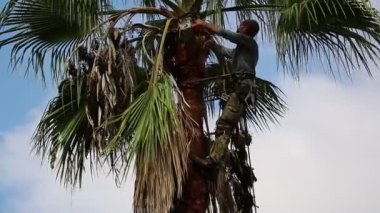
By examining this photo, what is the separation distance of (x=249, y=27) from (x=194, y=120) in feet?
3.87

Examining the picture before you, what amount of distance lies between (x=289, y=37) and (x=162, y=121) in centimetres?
207

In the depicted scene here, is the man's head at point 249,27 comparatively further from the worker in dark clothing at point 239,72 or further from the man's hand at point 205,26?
the man's hand at point 205,26

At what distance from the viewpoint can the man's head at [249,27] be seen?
9.73 meters

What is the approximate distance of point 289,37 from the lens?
33.1ft

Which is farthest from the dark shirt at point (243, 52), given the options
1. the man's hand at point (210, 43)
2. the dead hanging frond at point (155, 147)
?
the dead hanging frond at point (155, 147)

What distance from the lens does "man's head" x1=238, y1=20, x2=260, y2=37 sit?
973 centimetres

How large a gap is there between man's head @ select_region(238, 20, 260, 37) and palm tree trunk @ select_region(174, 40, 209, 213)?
1.56 ft

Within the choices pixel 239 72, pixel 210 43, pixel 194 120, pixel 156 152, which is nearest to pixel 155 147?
pixel 156 152

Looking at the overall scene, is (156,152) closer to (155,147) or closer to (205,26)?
(155,147)

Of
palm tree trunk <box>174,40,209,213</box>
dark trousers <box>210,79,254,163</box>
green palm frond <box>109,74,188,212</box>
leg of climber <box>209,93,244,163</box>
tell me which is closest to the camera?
green palm frond <box>109,74,188,212</box>

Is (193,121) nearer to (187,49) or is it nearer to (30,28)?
(187,49)

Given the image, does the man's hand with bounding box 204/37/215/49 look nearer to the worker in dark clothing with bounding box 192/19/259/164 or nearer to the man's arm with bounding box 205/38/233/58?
the man's arm with bounding box 205/38/233/58

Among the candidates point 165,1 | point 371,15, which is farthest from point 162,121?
point 371,15

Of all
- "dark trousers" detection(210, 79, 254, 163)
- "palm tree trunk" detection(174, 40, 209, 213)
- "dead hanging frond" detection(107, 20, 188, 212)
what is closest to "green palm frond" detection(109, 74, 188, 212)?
"dead hanging frond" detection(107, 20, 188, 212)
